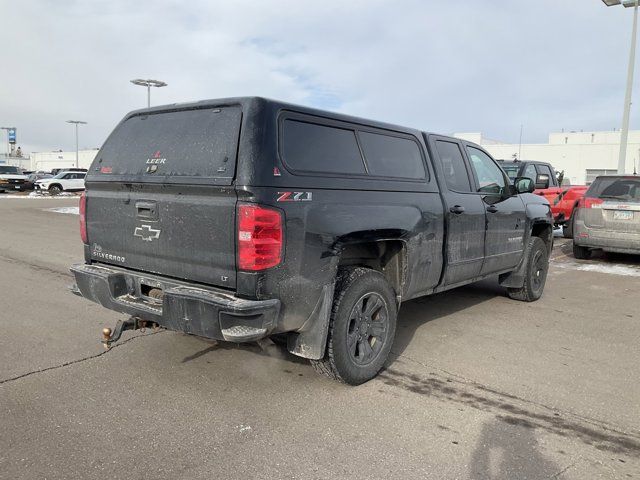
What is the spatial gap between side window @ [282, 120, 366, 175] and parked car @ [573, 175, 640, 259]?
7.25 m

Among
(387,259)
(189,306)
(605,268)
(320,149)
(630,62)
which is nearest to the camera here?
(189,306)

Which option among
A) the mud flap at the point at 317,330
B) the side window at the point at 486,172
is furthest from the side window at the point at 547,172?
the mud flap at the point at 317,330

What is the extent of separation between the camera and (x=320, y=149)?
3768 millimetres

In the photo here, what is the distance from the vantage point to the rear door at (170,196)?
3.39 meters

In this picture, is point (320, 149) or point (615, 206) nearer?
point (320, 149)

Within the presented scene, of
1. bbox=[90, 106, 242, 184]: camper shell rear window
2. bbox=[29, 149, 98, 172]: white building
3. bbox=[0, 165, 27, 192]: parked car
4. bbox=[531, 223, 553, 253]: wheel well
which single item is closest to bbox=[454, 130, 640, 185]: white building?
bbox=[0, 165, 27, 192]: parked car

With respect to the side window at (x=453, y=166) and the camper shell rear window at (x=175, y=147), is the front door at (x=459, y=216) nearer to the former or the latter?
the side window at (x=453, y=166)

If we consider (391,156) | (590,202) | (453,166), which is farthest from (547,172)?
(391,156)

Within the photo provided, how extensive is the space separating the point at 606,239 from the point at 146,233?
8625mm

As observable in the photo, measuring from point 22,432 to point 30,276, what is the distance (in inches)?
201

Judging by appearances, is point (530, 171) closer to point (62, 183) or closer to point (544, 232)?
point (544, 232)

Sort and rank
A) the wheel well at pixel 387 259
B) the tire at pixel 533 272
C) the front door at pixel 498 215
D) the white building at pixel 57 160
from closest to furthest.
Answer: the wheel well at pixel 387 259, the front door at pixel 498 215, the tire at pixel 533 272, the white building at pixel 57 160

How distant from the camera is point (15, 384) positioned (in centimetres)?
389

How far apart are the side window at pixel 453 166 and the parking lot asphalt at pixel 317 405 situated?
1.49 m
